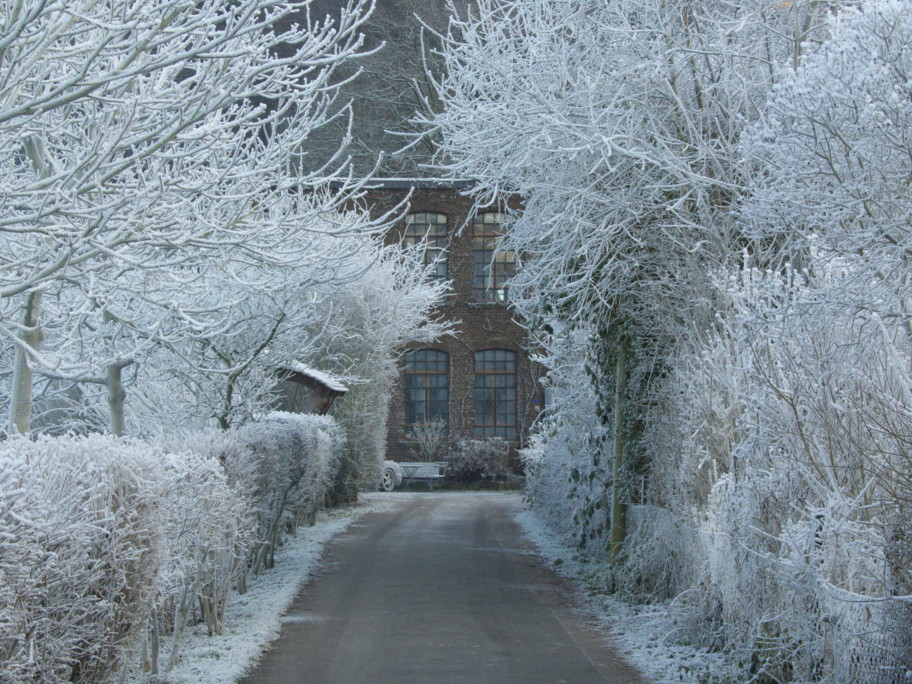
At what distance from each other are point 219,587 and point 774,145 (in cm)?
542

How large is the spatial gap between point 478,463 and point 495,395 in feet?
15.8

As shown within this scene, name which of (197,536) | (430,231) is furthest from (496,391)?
(197,536)

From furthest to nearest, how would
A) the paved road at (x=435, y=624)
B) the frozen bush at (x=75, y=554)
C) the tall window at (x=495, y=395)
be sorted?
the tall window at (x=495, y=395)
the paved road at (x=435, y=624)
the frozen bush at (x=75, y=554)

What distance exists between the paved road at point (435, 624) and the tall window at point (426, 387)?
18.9 meters

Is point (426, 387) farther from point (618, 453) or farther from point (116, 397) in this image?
point (116, 397)

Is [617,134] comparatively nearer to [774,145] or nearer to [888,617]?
[774,145]

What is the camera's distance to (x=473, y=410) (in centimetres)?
3447

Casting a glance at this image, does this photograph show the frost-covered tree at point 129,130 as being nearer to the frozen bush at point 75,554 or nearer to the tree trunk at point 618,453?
the frozen bush at point 75,554

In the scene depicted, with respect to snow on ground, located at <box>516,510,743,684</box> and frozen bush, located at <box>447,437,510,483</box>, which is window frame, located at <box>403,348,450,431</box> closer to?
frozen bush, located at <box>447,437,510,483</box>

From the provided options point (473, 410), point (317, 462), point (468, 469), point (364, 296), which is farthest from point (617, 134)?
point (473, 410)

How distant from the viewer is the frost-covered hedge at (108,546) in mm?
4234

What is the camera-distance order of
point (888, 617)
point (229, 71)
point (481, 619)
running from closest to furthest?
point (888, 617), point (229, 71), point (481, 619)

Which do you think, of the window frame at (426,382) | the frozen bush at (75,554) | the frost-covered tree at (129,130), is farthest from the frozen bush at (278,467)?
the window frame at (426,382)

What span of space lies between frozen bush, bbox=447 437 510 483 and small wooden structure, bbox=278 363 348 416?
11681 millimetres
